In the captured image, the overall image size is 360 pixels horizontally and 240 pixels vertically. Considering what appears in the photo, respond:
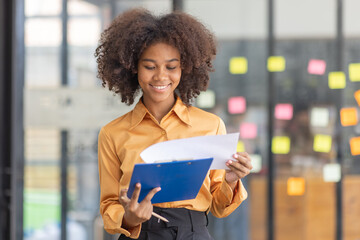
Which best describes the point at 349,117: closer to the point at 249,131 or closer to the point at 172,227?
the point at 249,131

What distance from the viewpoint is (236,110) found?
399cm

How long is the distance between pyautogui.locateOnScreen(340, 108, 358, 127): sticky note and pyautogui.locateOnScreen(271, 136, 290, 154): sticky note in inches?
16.5

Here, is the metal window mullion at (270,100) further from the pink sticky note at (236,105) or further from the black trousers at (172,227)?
the black trousers at (172,227)

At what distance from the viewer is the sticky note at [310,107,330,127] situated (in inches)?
152

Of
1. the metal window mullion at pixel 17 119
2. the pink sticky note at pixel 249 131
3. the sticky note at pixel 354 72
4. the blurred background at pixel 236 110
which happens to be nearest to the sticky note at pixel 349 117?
the blurred background at pixel 236 110

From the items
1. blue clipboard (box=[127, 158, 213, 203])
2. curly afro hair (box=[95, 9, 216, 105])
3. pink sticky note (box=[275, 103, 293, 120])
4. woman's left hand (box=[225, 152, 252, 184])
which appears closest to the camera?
blue clipboard (box=[127, 158, 213, 203])

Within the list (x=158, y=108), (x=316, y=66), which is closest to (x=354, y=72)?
(x=316, y=66)

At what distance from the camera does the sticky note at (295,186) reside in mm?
3955

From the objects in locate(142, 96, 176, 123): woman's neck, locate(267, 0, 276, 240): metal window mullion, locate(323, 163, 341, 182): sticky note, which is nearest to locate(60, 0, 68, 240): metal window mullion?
locate(267, 0, 276, 240): metal window mullion

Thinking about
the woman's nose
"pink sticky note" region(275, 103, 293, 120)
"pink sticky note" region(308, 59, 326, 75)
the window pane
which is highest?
the window pane

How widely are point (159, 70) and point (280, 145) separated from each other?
8.31 ft

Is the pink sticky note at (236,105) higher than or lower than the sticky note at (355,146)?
higher

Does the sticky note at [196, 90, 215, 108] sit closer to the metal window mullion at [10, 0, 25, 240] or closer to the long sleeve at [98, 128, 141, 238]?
the metal window mullion at [10, 0, 25, 240]

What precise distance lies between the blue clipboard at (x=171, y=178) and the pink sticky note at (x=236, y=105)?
8.21 feet
